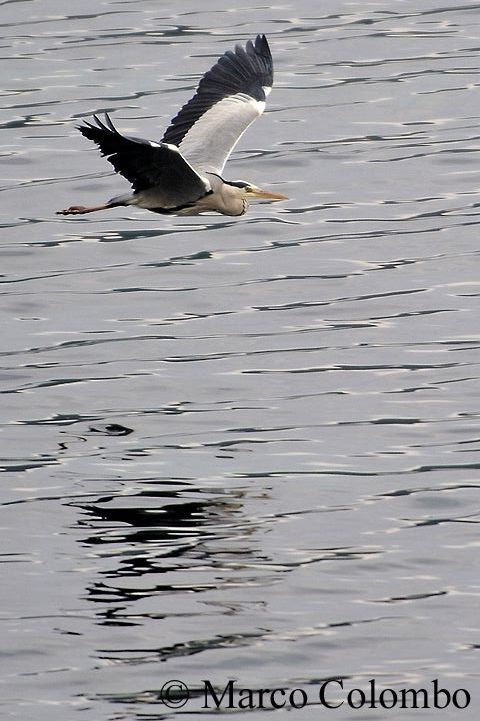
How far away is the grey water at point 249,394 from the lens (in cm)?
1026

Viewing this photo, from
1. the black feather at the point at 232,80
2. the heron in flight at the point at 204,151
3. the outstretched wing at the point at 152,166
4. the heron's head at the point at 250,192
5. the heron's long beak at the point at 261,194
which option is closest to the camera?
the outstretched wing at the point at 152,166

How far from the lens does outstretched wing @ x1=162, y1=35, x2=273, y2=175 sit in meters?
16.6

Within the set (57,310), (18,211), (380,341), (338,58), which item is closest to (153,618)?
(380,341)

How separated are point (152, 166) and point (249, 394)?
6.24 feet

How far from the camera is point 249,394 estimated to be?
14.6m

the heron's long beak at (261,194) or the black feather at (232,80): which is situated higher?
the black feather at (232,80)

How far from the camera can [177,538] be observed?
461 inches

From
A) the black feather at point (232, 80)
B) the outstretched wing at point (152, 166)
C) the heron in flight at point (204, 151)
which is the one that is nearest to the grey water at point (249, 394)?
the heron in flight at point (204, 151)

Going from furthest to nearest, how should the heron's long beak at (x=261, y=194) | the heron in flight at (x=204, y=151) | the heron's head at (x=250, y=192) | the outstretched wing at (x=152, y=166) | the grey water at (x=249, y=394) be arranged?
the heron's long beak at (x=261, y=194)
the heron's head at (x=250, y=192)
the heron in flight at (x=204, y=151)
the outstretched wing at (x=152, y=166)
the grey water at (x=249, y=394)

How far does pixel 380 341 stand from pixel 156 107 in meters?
8.46

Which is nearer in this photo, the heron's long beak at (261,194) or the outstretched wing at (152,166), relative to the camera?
the outstretched wing at (152,166)

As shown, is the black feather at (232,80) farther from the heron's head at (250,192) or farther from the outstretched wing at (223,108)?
the heron's head at (250,192)

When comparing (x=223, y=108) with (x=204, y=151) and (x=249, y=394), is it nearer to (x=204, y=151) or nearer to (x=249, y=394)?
(x=204, y=151)

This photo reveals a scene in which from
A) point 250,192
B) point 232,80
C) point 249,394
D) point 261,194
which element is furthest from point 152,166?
point 232,80
